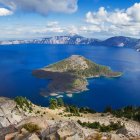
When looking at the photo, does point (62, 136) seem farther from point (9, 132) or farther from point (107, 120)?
point (107, 120)

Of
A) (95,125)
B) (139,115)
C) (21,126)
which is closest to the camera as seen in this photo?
(21,126)

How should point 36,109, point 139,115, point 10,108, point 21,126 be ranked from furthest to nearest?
point 36,109 < point 139,115 < point 10,108 < point 21,126

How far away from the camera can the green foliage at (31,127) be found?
35469 mm

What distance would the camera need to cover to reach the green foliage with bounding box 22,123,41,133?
35469 mm

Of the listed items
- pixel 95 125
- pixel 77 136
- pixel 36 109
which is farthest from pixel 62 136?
pixel 36 109

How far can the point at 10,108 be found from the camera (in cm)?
10256

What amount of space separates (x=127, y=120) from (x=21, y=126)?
7760cm

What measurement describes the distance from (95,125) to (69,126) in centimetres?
5870

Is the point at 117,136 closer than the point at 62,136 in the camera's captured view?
No

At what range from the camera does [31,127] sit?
3569 centimetres

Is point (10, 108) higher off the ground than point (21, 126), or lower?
lower

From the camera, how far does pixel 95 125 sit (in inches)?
3580

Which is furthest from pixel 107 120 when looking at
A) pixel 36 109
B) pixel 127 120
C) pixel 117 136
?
pixel 117 136

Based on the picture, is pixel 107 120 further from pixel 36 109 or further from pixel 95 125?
pixel 36 109
